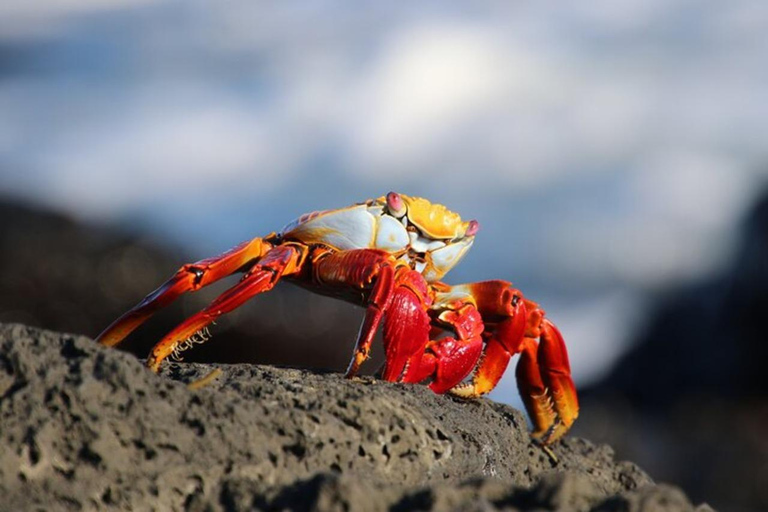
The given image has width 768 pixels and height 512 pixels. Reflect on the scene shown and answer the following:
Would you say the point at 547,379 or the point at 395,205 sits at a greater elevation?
the point at 395,205

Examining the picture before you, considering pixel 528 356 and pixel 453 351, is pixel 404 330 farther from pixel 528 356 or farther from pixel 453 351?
pixel 528 356

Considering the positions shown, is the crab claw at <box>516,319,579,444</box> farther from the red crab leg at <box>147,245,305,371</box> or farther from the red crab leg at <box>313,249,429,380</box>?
the red crab leg at <box>147,245,305,371</box>

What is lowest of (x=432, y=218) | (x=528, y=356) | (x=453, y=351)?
(x=528, y=356)

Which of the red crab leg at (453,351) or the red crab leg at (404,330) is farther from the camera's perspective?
the red crab leg at (453,351)

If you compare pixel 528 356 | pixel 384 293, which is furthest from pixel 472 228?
pixel 384 293

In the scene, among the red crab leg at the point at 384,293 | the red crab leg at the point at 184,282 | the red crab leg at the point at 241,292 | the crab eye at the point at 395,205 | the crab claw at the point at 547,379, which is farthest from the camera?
the crab claw at the point at 547,379

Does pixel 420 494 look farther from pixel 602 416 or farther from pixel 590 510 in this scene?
pixel 602 416

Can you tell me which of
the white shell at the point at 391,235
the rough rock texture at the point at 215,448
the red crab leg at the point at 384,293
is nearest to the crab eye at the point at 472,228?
the white shell at the point at 391,235

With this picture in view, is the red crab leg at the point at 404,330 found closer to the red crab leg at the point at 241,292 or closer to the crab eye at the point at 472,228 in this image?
the red crab leg at the point at 241,292
